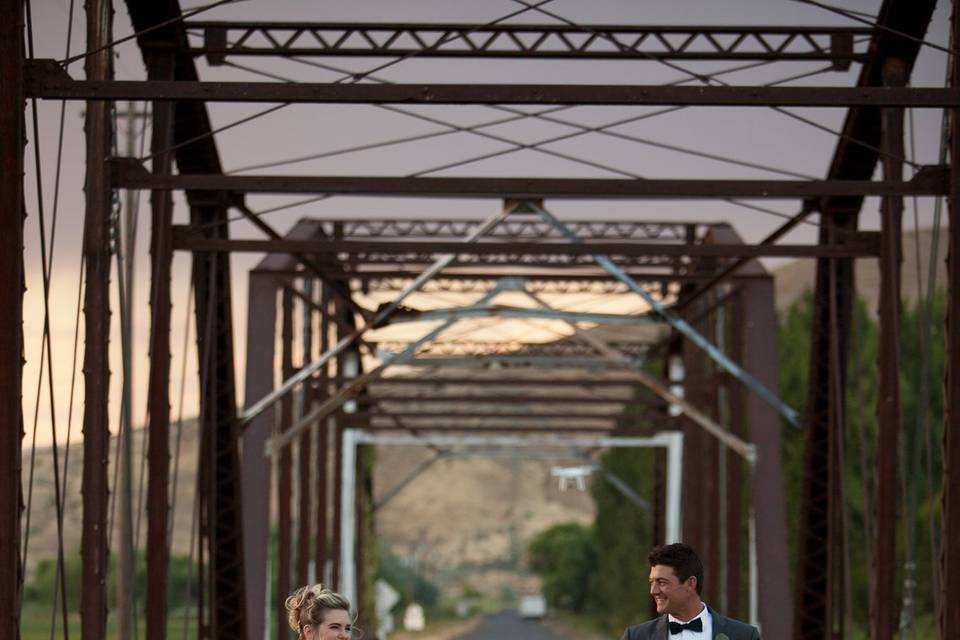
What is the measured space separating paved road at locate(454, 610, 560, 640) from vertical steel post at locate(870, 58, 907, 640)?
57367 millimetres

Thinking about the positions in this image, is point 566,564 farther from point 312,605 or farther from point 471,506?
point 312,605

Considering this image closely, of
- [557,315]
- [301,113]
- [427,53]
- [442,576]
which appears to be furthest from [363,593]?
[442,576]

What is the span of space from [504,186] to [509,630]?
6828 cm

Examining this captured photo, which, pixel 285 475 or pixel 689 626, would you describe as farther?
pixel 285 475

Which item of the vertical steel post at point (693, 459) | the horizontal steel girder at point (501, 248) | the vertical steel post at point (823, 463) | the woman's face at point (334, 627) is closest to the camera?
the woman's face at point (334, 627)

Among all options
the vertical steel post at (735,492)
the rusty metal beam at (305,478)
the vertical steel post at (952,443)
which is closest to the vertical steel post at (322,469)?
the rusty metal beam at (305,478)

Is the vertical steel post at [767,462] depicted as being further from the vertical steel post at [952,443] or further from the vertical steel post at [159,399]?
the vertical steel post at [952,443]

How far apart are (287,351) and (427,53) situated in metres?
12.0

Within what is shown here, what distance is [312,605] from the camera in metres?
7.19

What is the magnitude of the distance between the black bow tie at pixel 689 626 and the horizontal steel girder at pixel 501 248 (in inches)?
474

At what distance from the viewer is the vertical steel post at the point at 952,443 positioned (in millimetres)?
14445

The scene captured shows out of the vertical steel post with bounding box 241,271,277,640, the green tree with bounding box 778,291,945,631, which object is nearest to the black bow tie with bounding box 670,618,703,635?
the vertical steel post with bounding box 241,271,277,640

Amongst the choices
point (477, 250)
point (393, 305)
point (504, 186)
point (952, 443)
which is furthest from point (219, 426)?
point (952, 443)

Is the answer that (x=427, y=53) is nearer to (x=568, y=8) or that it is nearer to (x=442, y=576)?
(x=568, y=8)
